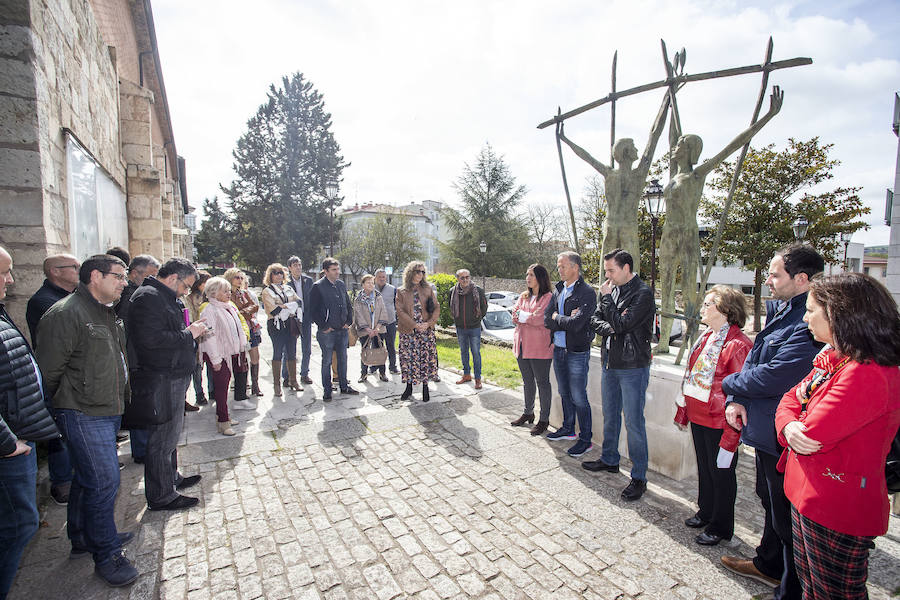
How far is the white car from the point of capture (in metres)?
11.3

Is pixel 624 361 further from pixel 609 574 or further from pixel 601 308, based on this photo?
pixel 609 574

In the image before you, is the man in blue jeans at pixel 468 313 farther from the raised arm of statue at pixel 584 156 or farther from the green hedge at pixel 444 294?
the green hedge at pixel 444 294

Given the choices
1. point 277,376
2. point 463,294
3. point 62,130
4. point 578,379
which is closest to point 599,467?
point 578,379

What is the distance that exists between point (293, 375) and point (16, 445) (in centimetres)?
451

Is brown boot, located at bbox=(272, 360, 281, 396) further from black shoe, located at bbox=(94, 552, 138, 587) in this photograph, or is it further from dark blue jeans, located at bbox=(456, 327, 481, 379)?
black shoe, located at bbox=(94, 552, 138, 587)

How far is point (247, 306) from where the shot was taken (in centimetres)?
616

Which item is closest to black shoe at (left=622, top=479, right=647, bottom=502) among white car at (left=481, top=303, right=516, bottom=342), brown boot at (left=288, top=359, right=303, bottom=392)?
brown boot at (left=288, top=359, right=303, bottom=392)

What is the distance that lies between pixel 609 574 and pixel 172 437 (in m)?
3.32

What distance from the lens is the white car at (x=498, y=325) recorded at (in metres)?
11.3

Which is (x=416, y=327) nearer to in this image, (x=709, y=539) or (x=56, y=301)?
(x=56, y=301)

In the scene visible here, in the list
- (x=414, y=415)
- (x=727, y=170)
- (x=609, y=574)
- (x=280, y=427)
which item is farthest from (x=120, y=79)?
(x=727, y=170)

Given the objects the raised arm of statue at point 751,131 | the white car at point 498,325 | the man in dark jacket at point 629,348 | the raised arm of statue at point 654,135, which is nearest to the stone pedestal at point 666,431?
the man in dark jacket at point 629,348

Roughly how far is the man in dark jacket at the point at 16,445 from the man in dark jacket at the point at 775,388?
12.6 feet

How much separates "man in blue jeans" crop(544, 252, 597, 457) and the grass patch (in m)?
2.42
